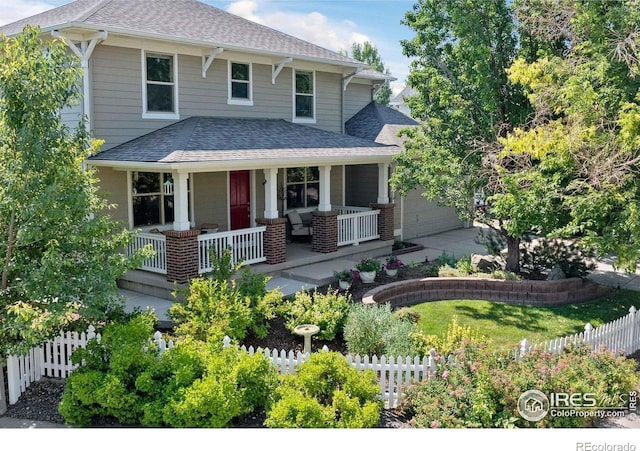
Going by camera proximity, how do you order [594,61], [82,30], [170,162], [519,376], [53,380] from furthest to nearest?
[82,30]
[170,162]
[594,61]
[53,380]
[519,376]

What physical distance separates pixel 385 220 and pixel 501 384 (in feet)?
35.2

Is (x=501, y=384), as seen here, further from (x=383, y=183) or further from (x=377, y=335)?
(x=383, y=183)

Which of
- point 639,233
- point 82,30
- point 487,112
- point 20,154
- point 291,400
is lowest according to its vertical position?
point 291,400

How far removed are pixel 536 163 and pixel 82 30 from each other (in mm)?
9910

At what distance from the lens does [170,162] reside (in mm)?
11664

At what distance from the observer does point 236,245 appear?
534 inches

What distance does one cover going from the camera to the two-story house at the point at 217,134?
12.8 m

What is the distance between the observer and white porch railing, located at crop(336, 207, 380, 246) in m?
16.2

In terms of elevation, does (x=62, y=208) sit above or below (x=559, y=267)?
above

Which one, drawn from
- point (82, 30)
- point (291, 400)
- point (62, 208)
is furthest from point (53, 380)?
point (82, 30)

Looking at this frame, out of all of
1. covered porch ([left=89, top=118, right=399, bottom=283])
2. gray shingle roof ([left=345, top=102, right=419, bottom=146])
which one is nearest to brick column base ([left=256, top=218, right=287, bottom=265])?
covered porch ([left=89, top=118, right=399, bottom=283])

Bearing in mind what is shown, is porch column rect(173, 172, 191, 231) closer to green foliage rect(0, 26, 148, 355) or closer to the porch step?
the porch step

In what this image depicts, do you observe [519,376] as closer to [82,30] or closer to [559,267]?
[559,267]

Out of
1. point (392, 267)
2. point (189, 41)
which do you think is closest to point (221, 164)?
point (189, 41)
